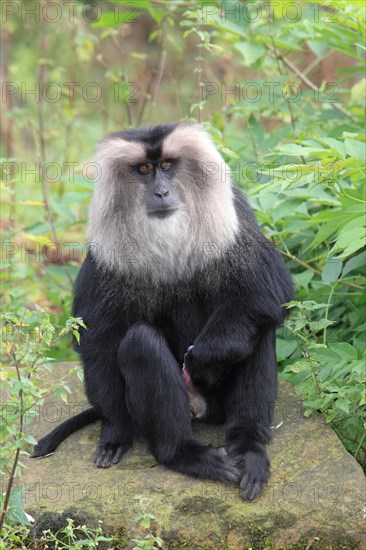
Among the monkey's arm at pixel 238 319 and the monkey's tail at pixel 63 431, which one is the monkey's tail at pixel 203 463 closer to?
the monkey's arm at pixel 238 319

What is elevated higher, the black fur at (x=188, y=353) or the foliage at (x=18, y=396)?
the foliage at (x=18, y=396)

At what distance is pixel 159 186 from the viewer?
449 cm

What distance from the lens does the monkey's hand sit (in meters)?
4.52

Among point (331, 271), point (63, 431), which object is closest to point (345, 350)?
point (331, 271)

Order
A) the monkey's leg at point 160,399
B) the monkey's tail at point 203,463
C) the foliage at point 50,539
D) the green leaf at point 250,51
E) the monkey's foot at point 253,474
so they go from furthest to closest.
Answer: the green leaf at point 250,51 → the monkey's leg at point 160,399 → the monkey's tail at point 203,463 → the monkey's foot at point 253,474 → the foliage at point 50,539

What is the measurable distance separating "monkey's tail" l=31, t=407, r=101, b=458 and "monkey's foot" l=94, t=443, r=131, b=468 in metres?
0.29

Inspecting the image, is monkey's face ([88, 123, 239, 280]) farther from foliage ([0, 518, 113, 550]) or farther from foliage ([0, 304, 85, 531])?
foliage ([0, 518, 113, 550])

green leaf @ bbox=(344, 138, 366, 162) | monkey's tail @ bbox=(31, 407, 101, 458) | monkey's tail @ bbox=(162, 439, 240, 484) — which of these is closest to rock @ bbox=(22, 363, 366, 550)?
monkey's tail @ bbox=(162, 439, 240, 484)

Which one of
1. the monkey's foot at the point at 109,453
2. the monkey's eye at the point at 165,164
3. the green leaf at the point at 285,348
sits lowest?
the monkey's foot at the point at 109,453

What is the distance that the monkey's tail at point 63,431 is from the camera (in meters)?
4.75

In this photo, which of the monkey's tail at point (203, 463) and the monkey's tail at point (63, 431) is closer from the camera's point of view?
the monkey's tail at point (203, 463)

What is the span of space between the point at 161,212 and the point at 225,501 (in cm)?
157

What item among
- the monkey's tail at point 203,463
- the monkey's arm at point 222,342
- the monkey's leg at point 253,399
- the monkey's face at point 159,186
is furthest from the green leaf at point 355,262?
the monkey's tail at point 203,463

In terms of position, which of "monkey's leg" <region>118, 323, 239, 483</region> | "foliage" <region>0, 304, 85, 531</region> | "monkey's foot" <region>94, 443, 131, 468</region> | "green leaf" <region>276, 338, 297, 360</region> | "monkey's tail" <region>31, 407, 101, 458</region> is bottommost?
"monkey's tail" <region>31, 407, 101, 458</region>
